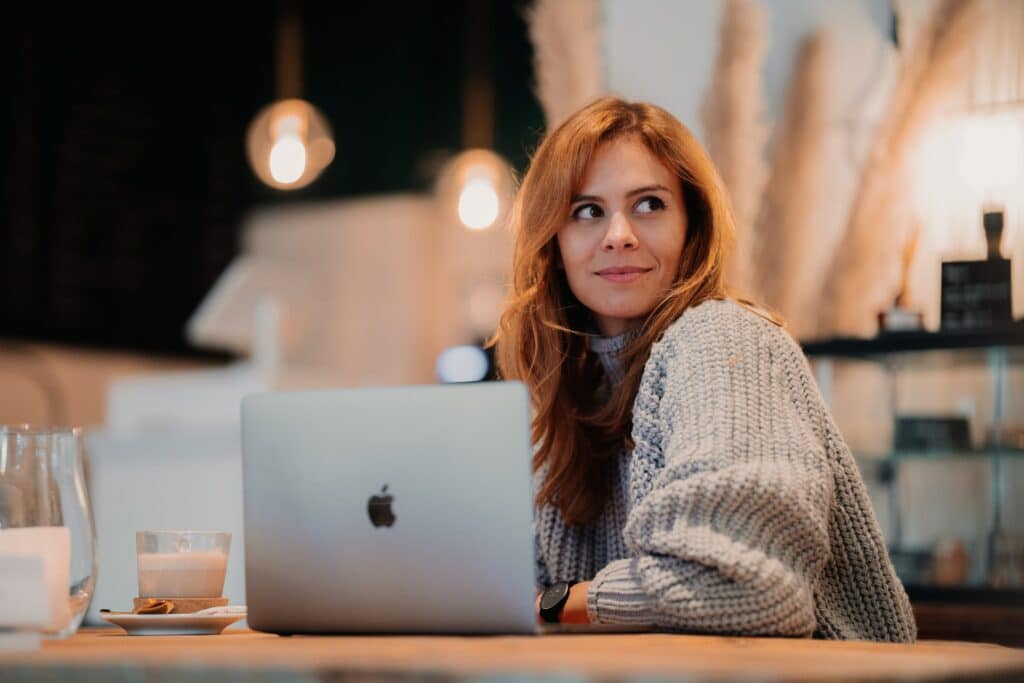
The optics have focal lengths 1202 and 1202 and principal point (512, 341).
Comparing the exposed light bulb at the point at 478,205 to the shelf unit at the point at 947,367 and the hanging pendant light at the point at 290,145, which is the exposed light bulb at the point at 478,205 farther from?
the shelf unit at the point at 947,367

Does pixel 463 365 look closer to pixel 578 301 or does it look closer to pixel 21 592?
pixel 578 301

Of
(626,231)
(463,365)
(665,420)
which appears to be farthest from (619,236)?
(463,365)

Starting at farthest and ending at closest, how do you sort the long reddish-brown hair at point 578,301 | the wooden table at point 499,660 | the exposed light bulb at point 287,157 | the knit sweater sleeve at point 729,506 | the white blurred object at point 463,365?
the white blurred object at point 463,365
the exposed light bulb at point 287,157
the long reddish-brown hair at point 578,301
the knit sweater sleeve at point 729,506
the wooden table at point 499,660

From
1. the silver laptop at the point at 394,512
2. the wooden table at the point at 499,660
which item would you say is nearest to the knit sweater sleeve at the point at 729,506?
the wooden table at the point at 499,660

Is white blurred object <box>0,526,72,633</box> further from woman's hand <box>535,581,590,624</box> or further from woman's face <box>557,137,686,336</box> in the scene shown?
woman's face <box>557,137,686,336</box>

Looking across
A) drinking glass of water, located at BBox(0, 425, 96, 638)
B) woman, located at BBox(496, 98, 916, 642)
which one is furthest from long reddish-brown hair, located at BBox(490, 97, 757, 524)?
drinking glass of water, located at BBox(0, 425, 96, 638)

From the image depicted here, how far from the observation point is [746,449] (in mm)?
1312

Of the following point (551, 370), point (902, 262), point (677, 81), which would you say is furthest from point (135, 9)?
point (551, 370)

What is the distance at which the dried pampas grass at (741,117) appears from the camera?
3.17 metres

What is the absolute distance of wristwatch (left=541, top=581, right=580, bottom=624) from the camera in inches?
57.4

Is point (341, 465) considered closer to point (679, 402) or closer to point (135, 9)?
point (679, 402)

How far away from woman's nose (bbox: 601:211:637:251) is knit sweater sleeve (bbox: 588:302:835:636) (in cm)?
31

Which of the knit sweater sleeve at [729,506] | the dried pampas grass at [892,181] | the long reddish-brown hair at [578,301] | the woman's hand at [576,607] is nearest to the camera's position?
the knit sweater sleeve at [729,506]

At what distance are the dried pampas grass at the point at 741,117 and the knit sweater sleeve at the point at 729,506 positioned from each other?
1.76 metres
